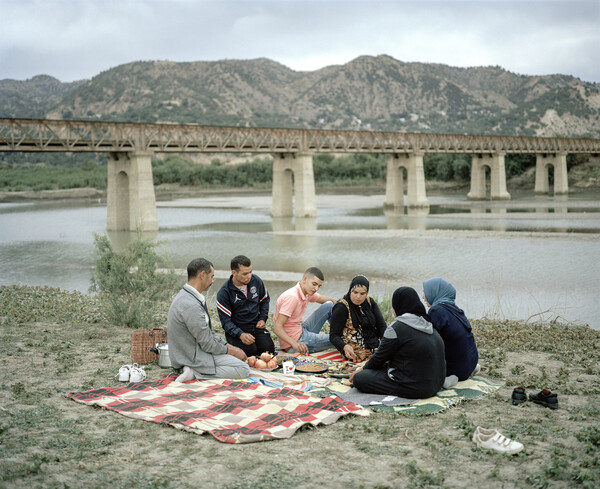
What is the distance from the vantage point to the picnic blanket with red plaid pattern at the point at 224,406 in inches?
227

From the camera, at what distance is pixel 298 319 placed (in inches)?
358

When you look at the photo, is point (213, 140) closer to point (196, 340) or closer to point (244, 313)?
point (244, 313)

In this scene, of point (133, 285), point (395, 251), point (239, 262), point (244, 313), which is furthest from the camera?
point (395, 251)

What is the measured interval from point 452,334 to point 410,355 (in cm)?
75

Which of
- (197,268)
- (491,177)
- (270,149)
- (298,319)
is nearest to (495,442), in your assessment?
(197,268)

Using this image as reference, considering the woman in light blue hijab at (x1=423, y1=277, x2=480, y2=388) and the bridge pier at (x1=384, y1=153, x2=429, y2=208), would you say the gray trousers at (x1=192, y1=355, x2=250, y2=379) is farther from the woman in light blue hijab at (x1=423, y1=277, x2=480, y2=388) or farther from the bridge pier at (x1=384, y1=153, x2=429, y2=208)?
the bridge pier at (x1=384, y1=153, x2=429, y2=208)

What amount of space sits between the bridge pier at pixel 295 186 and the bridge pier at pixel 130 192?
11052 mm

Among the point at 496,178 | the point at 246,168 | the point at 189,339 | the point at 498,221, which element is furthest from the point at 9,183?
the point at 189,339

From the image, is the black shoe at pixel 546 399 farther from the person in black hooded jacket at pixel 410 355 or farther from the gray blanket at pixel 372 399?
the gray blanket at pixel 372 399

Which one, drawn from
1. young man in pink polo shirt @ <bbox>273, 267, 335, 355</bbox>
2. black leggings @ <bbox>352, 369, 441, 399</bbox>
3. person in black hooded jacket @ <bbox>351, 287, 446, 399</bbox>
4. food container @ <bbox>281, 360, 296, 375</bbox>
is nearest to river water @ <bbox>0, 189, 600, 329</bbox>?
young man in pink polo shirt @ <bbox>273, 267, 335, 355</bbox>

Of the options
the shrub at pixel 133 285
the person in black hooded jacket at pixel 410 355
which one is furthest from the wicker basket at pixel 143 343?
the shrub at pixel 133 285

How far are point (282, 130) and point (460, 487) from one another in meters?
42.1

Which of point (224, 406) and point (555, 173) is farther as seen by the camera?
point (555, 173)

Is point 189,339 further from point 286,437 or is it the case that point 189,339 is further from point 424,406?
point 424,406
